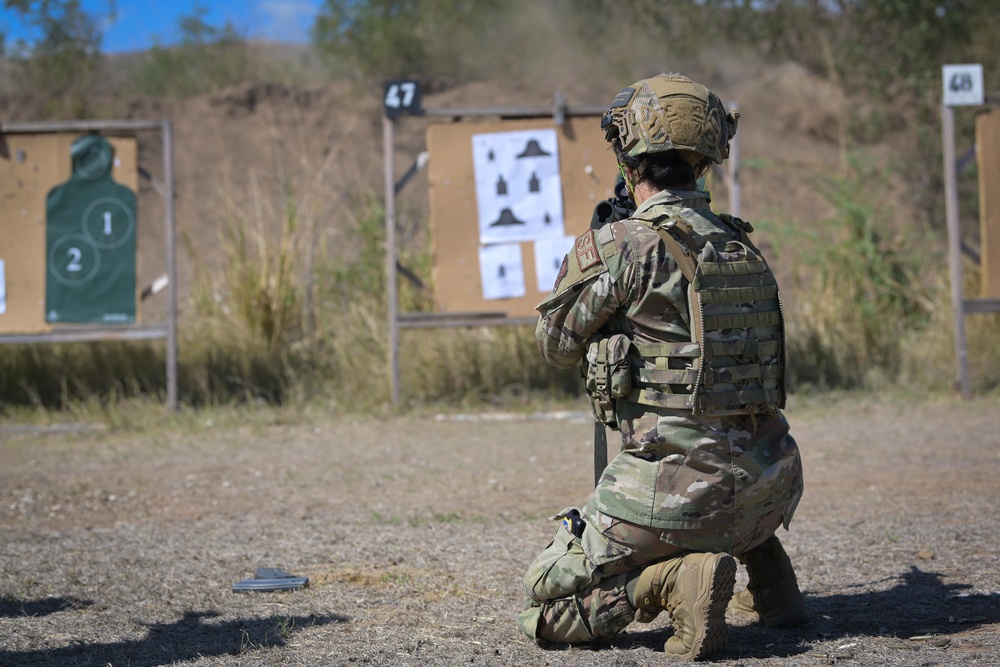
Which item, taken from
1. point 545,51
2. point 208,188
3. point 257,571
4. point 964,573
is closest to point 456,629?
point 257,571

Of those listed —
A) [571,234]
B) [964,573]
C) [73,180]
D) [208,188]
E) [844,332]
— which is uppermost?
[208,188]

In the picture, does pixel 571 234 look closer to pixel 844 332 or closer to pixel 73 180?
pixel 844 332

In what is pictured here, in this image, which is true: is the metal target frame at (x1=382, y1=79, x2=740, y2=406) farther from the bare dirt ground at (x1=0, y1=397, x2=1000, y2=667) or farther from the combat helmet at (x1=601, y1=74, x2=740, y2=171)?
the combat helmet at (x1=601, y1=74, x2=740, y2=171)

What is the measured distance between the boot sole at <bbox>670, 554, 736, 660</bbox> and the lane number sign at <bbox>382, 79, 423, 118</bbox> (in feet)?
19.6

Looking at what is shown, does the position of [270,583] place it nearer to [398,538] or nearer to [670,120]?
[398,538]

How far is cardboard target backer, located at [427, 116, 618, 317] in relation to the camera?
8.63 m

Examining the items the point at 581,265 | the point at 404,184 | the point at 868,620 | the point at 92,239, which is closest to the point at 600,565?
the point at 581,265

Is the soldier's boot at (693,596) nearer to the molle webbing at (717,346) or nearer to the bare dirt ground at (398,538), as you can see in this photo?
the bare dirt ground at (398,538)

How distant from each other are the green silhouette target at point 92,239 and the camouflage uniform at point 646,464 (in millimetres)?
6221

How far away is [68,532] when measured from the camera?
5148 mm

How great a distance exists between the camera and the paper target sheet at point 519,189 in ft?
28.4

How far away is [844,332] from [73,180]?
6808 millimetres

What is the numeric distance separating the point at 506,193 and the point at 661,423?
5.77 metres

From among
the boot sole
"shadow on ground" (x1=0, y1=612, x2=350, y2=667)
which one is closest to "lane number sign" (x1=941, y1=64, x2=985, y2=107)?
the boot sole
